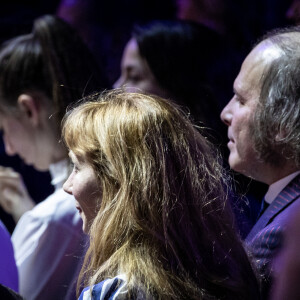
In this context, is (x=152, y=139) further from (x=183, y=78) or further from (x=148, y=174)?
(x=183, y=78)

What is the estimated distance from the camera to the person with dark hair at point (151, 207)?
1.39 m

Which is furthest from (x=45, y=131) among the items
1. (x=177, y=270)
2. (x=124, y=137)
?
(x=177, y=270)

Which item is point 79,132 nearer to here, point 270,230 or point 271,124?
point 270,230

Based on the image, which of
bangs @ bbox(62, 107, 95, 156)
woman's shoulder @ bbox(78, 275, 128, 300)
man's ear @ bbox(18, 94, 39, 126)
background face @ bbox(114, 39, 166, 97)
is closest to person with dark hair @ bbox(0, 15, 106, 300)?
man's ear @ bbox(18, 94, 39, 126)

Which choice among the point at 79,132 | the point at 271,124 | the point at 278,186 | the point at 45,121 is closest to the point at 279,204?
the point at 278,186

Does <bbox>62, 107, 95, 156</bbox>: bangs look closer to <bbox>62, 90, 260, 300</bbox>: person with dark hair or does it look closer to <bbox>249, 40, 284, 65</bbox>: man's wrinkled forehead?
<bbox>62, 90, 260, 300</bbox>: person with dark hair

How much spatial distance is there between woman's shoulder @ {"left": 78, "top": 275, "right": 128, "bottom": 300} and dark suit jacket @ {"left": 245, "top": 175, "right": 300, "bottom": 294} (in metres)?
0.42

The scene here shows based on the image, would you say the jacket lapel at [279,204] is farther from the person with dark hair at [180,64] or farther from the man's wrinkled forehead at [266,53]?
the person with dark hair at [180,64]

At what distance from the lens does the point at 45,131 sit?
7.65 ft

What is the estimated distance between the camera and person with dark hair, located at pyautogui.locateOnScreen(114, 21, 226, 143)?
8.88 ft

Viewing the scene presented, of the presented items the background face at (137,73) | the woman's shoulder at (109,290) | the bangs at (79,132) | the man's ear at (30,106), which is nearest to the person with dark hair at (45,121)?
the man's ear at (30,106)

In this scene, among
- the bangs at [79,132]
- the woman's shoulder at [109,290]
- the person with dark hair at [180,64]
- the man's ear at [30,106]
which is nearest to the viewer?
the woman's shoulder at [109,290]

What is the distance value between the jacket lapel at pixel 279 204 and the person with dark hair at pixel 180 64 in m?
0.77

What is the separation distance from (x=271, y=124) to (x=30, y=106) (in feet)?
2.81
